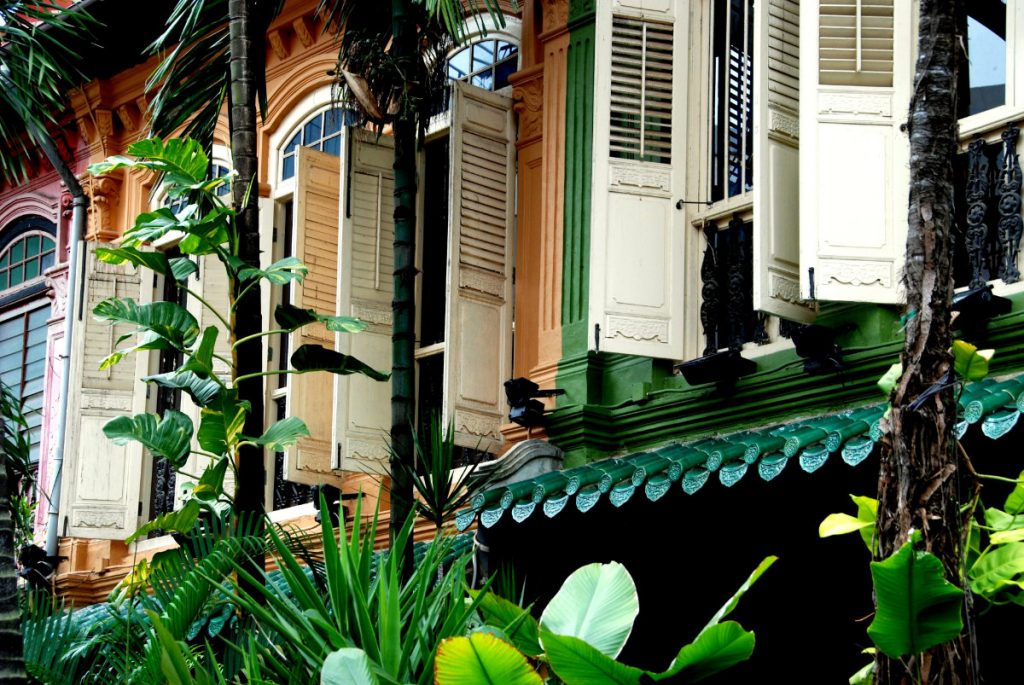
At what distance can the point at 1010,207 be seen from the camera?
713 cm

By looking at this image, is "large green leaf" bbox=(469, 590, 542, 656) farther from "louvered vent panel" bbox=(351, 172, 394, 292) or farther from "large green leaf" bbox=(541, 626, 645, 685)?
"louvered vent panel" bbox=(351, 172, 394, 292)

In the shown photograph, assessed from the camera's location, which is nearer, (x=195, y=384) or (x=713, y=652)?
(x=713, y=652)

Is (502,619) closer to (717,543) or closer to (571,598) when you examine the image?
(571,598)

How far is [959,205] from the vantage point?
7383 mm

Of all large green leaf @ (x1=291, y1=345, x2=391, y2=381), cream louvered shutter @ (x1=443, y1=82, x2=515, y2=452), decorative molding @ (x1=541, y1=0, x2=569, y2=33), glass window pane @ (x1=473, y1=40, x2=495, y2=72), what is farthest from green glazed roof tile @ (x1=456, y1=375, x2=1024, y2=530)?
glass window pane @ (x1=473, y1=40, x2=495, y2=72)

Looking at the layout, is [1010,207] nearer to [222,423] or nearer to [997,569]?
[997,569]

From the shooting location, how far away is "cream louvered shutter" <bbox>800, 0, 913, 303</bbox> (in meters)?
7.20

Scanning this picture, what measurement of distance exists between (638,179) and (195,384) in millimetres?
2296

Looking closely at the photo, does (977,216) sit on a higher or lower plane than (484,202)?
lower

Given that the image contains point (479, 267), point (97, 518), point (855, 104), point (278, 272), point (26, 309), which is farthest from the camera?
point (26, 309)

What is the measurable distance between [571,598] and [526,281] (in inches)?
174

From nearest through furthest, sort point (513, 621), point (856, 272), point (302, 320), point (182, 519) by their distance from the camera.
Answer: point (513, 621) → point (182, 519) → point (856, 272) → point (302, 320)

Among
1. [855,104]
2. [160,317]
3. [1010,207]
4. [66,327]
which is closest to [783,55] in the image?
[855,104]

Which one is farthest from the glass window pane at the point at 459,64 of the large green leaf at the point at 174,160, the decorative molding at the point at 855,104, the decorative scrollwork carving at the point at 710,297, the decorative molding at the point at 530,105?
the decorative molding at the point at 855,104
